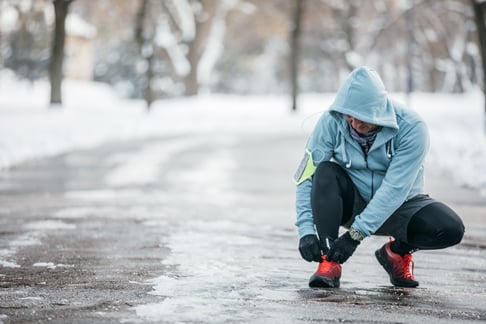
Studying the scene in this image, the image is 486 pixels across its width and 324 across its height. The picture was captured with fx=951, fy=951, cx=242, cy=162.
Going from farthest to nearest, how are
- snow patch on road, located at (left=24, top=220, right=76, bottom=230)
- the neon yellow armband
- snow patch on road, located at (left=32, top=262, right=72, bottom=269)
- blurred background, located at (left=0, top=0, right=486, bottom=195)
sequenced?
blurred background, located at (left=0, top=0, right=486, bottom=195)
snow patch on road, located at (left=24, top=220, right=76, bottom=230)
snow patch on road, located at (left=32, top=262, right=72, bottom=269)
the neon yellow armband

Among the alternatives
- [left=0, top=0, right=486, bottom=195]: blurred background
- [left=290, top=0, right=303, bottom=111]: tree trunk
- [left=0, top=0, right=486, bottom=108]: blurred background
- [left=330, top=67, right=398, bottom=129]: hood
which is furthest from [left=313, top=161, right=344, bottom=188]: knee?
[left=290, top=0, right=303, bottom=111]: tree trunk

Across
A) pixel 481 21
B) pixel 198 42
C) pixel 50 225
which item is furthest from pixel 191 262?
pixel 198 42

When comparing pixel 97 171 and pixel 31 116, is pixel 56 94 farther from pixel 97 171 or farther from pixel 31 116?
pixel 97 171

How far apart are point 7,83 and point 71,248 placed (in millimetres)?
56420

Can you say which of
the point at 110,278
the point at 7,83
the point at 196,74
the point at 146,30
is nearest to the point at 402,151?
the point at 110,278

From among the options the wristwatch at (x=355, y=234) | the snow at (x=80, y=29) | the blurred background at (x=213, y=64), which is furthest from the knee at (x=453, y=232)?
the snow at (x=80, y=29)

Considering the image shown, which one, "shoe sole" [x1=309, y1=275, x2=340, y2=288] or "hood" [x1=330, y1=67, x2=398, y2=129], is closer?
"hood" [x1=330, y1=67, x2=398, y2=129]

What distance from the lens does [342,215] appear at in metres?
5.32

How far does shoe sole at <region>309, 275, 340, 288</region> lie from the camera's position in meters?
5.16

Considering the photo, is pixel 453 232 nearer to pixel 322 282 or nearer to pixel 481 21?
pixel 322 282

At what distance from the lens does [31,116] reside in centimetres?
3009

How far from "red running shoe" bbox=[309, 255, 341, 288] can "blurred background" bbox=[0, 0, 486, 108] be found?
3051 centimetres

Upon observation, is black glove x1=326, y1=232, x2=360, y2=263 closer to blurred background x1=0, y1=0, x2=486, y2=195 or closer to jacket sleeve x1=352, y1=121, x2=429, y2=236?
jacket sleeve x1=352, y1=121, x2=429, y2=236

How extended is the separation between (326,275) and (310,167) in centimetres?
63
